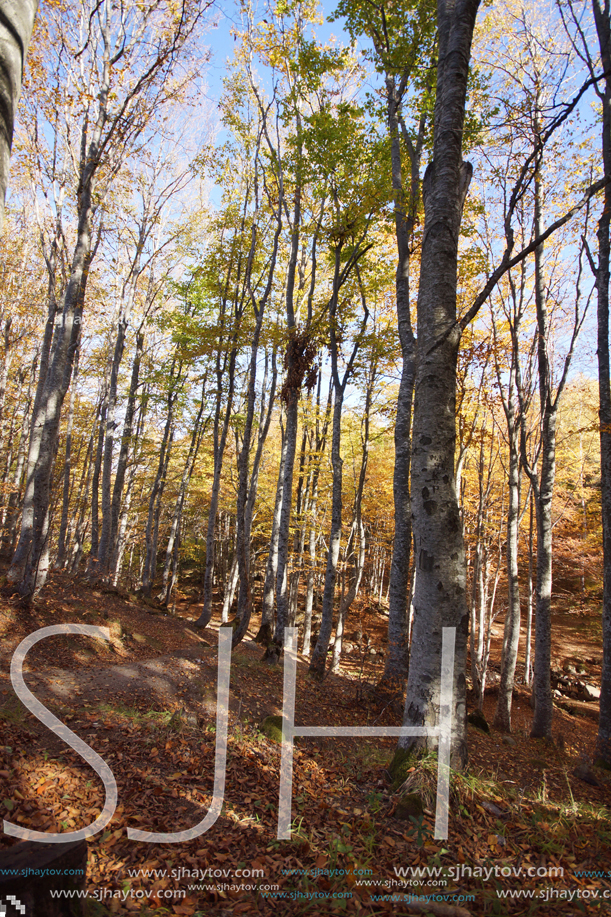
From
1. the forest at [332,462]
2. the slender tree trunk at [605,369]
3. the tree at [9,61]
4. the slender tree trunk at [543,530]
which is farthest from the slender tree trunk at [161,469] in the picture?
the tree at [9,61]

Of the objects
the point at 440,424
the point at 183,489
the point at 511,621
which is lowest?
the point at 511,621

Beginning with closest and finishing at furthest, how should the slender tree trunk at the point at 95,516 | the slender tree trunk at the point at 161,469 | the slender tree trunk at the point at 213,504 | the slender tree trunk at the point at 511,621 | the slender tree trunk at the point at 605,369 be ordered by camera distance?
the slender tree trunk at the point at 605,369, the slender tree trunk at the point at 511,621, the slender tree trunk at the point at 213,504, the slender tree trunk at the point at 95,516, the slender tree trunk at the point at 161,469

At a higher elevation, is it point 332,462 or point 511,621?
point 332,462

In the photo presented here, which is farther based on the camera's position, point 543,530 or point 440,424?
point 543,530

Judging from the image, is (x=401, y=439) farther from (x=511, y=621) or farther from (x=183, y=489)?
(x=183, y=489)

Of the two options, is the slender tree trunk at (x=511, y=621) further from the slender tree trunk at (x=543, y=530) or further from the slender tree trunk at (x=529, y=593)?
the slender tree trunk at (x=529, y=593)

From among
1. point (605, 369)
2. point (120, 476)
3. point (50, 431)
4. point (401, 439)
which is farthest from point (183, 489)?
point (605, 369)

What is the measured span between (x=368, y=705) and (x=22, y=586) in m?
6.55

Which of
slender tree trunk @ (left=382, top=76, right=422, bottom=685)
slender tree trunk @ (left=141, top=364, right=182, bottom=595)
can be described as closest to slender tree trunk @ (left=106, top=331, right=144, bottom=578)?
slender tree trunk @ (left=141, top=364, right=182, bottom=595)

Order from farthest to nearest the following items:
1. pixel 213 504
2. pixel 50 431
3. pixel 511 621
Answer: pixel 213 504 → pixel 511 621 → pixel 50 431

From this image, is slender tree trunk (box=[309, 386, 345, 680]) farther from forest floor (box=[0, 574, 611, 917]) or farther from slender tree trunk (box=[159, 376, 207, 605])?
slender tree trunk (box=[159, 376, 207, 605])

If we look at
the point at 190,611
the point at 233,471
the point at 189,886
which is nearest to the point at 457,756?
the point at 189,886

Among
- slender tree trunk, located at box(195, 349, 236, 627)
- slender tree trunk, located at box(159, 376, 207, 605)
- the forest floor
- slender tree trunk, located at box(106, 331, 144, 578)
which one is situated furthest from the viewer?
slender tree trunk, located at box(159, 376, 207, 605)

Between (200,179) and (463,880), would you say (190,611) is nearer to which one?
(200,179)
